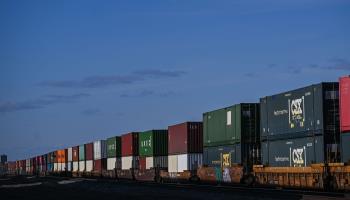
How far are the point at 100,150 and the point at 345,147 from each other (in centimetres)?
6077

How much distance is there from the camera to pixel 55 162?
124m

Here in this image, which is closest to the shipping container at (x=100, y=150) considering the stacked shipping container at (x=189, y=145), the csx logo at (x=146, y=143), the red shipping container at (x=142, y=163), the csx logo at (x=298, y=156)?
the red shipping container at (x=142, y=163)

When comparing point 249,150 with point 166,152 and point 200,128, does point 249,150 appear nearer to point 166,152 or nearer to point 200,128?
point 200,128

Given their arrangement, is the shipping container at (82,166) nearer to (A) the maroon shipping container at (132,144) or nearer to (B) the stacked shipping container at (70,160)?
(B) the stacked shipping container at (70,160)

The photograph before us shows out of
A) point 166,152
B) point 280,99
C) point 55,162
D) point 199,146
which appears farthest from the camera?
point 55,162

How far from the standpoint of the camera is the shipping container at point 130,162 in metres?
72.9

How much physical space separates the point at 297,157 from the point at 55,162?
9461cm

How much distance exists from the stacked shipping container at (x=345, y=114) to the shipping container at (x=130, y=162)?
44.1m

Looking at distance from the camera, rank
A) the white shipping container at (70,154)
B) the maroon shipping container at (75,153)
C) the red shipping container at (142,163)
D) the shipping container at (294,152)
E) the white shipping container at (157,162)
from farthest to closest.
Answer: the white shipping container at (70,154), the maroon shipping container at (75,153), the red shipping container at (142,163), the white shipping container at (157,162), the shipping container at (294,152)

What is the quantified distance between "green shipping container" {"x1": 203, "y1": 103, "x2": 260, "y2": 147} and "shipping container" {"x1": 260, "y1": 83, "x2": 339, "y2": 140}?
2782 mm

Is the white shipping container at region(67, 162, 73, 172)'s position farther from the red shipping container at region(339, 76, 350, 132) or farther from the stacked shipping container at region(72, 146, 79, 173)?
the red shipping container at region(339, 76, 350, 132)

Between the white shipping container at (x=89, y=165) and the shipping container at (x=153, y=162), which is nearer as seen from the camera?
the shipping container at (x=153, y=162)

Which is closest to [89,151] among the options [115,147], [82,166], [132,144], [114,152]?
[82,166]

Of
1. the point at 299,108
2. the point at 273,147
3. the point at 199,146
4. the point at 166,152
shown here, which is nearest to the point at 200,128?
the point at 199,146
